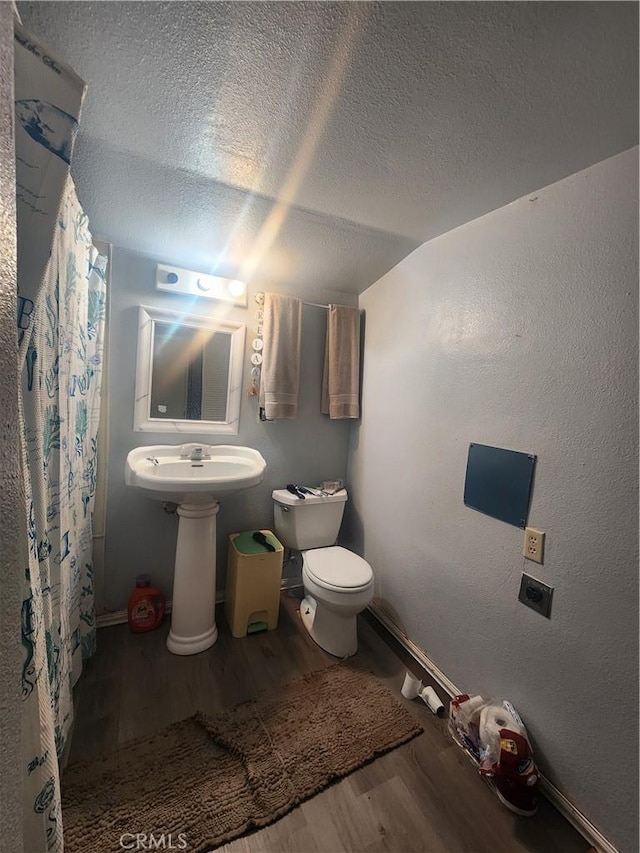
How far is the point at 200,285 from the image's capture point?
168 cm

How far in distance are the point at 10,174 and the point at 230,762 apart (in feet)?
5.34

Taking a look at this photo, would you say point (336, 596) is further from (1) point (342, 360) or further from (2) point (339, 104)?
(2) point (339, 104)

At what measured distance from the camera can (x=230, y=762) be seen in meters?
1.05

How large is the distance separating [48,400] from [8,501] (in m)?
0.50

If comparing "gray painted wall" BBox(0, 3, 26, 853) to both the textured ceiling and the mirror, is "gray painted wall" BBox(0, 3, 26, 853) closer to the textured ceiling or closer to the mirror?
the textured ceiling

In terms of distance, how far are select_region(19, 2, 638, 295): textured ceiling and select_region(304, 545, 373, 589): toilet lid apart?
1.59 metres

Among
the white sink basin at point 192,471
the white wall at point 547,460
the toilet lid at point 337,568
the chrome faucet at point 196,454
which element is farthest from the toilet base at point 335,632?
the chrome faucet at point 196,454

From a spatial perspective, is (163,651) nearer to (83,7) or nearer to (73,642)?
(73,642)

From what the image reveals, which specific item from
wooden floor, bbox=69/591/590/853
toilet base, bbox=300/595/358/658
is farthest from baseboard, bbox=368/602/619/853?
toilet base, bbox=300/595/358/658

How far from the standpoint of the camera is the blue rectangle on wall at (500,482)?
1.07 meters

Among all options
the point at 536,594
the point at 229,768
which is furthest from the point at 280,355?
the point at 229,768

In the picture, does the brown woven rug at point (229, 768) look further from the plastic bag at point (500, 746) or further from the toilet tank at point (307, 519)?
the toilet tank at point (307, 519)

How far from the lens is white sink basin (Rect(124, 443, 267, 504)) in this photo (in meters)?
1.27

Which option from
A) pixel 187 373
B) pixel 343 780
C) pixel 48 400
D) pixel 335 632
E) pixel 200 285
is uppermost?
pixel 200 285
